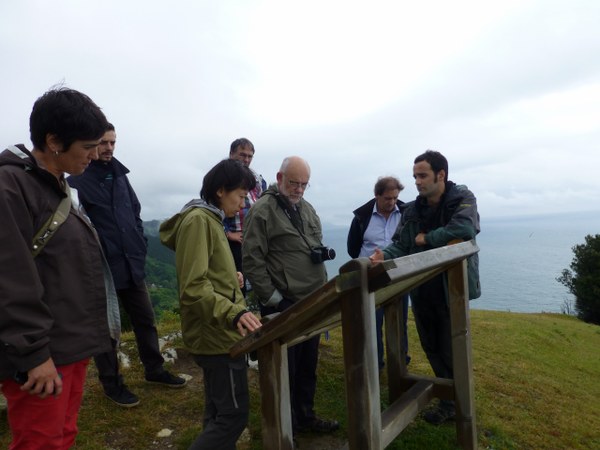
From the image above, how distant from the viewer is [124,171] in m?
4.66

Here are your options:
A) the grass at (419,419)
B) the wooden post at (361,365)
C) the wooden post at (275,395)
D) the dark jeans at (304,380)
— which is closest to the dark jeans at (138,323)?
the grass at (419,419)

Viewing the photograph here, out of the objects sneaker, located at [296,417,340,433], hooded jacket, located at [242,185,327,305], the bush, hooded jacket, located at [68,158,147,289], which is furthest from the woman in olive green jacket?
the bush

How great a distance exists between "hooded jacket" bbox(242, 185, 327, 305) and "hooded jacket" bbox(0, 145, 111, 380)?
166cm

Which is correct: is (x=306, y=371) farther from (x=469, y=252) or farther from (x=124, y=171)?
(x=124, y=171)

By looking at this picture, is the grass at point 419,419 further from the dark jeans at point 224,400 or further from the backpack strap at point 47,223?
the backpack strap at point 47,223

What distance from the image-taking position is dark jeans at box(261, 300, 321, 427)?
4.36 meters

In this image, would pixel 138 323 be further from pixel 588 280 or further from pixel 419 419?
pixel 588 280

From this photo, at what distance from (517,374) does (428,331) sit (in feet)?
13.4

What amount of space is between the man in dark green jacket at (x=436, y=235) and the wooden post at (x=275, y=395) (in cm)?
197

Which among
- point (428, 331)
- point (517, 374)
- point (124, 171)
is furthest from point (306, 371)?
point (517, 374)

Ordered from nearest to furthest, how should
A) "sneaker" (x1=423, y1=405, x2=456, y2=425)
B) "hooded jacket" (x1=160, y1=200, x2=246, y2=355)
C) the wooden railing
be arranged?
the wooden railing → "hooded jacket" (x1=160, y1=200, x2=246, y2=355) → "sneaker" (x1=423, y1=405, x2=456, y2=425)

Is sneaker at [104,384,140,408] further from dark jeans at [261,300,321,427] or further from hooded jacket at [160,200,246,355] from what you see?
hooded jacket at [160,200,246,355]

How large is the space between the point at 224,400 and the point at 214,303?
69cm

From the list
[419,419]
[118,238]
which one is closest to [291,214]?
[118,238]
